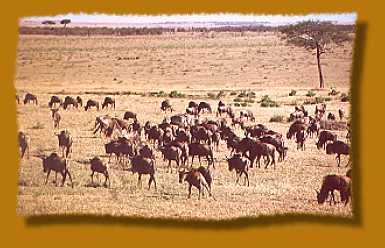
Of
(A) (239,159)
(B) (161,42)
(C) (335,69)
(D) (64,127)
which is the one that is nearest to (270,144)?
(A) (239,159)

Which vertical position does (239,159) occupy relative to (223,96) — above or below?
below

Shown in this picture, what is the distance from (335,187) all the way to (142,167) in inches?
63.8

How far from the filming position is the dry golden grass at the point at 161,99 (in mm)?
6641

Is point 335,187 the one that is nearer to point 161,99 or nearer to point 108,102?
point 161,99

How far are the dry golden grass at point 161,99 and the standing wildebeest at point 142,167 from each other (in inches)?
1.8

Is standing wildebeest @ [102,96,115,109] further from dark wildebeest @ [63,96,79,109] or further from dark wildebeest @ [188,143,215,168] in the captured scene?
dark wildebeest @ [188,143,215,168]

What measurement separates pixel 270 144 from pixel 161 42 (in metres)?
1.26

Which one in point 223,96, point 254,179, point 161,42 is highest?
point 161,42

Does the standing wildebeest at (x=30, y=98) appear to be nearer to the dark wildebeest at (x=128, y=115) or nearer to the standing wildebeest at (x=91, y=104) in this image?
the standing wildebeest at (x=91, y=104)

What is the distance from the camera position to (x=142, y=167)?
265 inches

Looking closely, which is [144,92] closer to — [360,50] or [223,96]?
[223,96]

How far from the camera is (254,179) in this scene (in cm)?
667

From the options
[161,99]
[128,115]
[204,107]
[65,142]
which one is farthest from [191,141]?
[65,142]

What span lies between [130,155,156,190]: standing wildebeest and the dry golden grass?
0.05m
